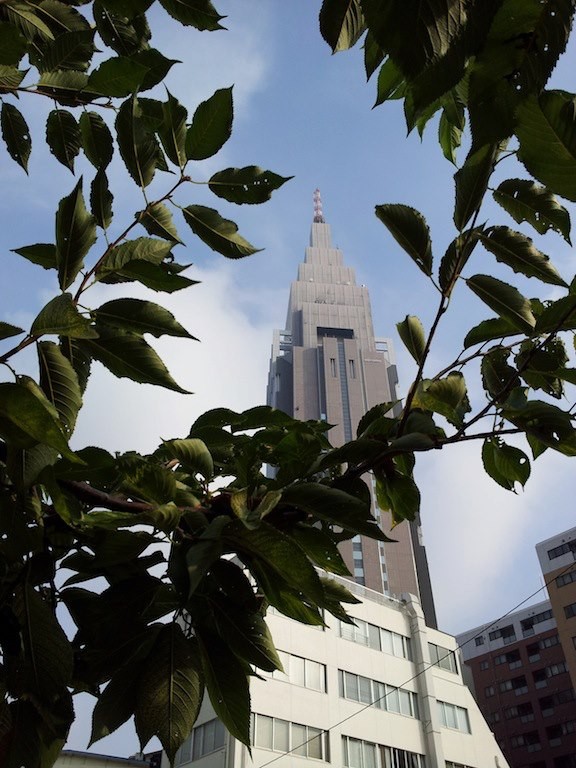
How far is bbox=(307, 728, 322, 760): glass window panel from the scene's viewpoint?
72.6 ft

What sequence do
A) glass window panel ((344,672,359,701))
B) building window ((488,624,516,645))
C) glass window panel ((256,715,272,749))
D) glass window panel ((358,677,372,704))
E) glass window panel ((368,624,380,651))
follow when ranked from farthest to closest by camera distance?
building window ((488,624,516,645)), glass window panel ((368,624,380,651)), glass window panel ((358,677,372,704)), glass window panel ((344,672,359,701)), glass window panel ((256,715,272,749))

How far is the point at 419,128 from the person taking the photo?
1085mm

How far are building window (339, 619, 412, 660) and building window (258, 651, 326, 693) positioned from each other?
6.53ft

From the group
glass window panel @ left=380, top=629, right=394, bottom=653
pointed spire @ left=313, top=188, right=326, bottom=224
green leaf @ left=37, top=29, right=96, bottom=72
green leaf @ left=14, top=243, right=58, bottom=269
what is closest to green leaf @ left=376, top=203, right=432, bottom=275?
green leaf @ left=14, top=243, right=58, bottom=269

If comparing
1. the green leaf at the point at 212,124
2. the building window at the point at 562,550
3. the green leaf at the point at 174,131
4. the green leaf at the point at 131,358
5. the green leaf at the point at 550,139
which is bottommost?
the green leaf at the point at 550,139

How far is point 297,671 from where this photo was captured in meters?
23.2

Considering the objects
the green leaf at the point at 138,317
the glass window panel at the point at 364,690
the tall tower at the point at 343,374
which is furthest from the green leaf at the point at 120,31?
the tall tower at the point at 343,374

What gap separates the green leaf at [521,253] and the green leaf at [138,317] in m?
0.58

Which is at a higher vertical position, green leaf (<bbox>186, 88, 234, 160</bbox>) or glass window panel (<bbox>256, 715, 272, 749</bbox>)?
glass window panel (<bbox>256, 715, 272, 749</bbox>)

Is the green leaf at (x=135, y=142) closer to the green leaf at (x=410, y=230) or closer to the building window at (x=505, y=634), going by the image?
the green leaf at (x=410, y=230)

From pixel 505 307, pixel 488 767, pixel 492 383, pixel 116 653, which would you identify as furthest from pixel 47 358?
pixel 488 767

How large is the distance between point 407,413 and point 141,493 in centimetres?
50

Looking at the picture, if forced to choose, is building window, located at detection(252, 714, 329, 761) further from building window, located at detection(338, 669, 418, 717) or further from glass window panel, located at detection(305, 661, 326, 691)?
building window, located at detection(338, 669, 418, 717)

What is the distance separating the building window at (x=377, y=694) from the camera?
2462 cm
